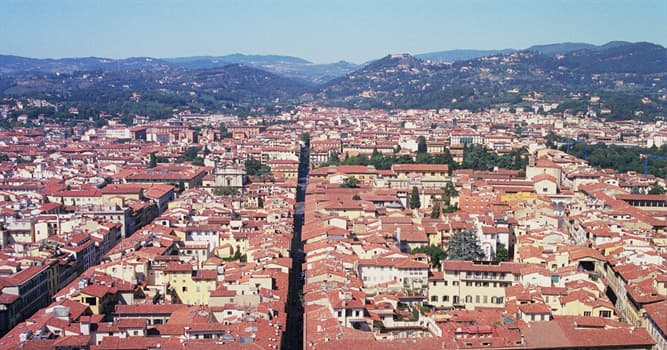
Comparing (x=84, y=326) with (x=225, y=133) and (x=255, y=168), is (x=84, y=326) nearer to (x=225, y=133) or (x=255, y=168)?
(x=255, y=168)

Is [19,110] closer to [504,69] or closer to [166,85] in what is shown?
[166,85]

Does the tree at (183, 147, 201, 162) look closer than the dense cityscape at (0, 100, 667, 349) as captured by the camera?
No

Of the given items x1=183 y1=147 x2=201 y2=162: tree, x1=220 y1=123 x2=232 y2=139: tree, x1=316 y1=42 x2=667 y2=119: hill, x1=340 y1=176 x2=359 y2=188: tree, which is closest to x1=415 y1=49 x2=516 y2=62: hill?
x1=316 y1=42 x2=667 y2=119: hill

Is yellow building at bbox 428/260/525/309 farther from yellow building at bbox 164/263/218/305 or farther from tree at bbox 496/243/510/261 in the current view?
yellow building at bbox 164/263/218/305

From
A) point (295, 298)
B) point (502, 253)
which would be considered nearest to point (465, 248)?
point (502, 253)

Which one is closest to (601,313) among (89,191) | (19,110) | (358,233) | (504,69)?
(358,233)

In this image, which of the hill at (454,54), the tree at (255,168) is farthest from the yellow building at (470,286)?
the hill at (454,54)
